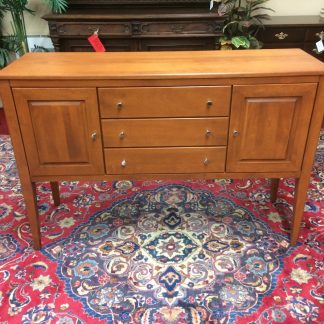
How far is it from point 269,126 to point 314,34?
2144 millimetres

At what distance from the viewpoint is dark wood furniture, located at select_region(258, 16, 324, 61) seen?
2953mm

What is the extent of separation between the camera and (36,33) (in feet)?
11.1

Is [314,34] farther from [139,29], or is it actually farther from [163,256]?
[163,256]

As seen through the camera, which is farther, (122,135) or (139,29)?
(139,29)

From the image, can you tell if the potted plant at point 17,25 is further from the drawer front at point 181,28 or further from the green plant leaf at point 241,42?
the green plant leaf at point 241,42

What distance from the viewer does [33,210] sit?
1.53m

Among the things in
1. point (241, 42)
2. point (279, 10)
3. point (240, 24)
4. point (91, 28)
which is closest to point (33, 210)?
point (91, 28)

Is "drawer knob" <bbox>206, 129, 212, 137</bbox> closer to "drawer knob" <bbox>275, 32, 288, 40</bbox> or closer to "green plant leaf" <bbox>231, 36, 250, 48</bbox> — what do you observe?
"green plant leaf" <bbox>231, 36, 250, 48</bbox>

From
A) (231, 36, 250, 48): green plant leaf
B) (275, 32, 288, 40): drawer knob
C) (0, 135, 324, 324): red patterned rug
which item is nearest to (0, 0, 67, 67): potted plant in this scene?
(231, 36, 250, 48): green plant leaf

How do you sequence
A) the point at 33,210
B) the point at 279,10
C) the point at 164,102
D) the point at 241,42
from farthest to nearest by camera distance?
the point at 279,10 < the point at 241,42 < the point at 33,210 < the point at 164,102

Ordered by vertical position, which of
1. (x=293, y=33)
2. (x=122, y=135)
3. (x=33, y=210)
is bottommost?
(x=33, y=210)

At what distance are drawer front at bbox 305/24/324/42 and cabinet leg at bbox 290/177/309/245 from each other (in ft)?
6.74

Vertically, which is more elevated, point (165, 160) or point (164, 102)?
point (164, 102)

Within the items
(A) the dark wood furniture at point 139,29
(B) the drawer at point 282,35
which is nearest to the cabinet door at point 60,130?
(A) the dark wood furniture at point 139,29
